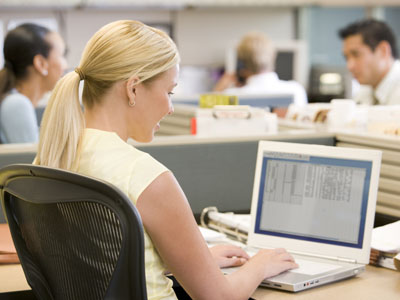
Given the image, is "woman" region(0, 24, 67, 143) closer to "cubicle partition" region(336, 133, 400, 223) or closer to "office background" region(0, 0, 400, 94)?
"cubicle partition" region(336, 133, 400, 223)

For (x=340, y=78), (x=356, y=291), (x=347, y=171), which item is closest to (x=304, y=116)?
(x=347, y=171)

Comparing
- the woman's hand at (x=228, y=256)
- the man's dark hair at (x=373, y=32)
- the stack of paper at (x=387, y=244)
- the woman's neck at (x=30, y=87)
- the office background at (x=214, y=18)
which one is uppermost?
the office background at (x=214, y=18)

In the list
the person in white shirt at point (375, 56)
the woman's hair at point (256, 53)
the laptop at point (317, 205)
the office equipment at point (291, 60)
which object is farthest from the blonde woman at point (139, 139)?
the office equipment at point (291, 60)

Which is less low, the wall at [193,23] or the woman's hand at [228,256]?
the wall at [193,23]

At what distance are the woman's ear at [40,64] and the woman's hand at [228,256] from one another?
1.83 m

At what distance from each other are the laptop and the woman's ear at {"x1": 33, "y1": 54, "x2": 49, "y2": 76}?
1.71 metres

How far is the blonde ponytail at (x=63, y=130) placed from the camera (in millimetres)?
1333

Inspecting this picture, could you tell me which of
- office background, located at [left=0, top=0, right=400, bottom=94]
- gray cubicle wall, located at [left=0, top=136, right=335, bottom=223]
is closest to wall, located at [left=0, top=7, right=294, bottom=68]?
office background, located at [left=0, top=0, right=400, bottom=94]

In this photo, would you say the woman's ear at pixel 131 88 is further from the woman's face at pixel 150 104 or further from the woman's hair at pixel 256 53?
the woman's hair at pixel 256 53

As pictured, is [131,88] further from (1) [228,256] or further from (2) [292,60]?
(2) [292,60]

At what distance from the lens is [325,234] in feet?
5.43

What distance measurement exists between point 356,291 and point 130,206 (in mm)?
651

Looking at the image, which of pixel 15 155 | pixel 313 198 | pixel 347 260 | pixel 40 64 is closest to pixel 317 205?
pixel 313 198

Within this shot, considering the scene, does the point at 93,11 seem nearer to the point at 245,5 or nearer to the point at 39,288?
the point at 245,5
